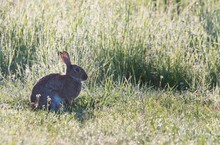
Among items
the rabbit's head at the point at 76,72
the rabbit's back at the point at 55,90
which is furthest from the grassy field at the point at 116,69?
the rabbit's head at the point at 76,72

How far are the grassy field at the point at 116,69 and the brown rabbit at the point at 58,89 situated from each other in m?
0.12

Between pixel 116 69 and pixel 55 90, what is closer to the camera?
pixel 55 90

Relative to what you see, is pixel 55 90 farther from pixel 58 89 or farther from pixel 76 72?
pixel 76 72

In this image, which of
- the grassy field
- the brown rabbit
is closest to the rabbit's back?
the brown rabbit

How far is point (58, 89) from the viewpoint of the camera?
652 cm

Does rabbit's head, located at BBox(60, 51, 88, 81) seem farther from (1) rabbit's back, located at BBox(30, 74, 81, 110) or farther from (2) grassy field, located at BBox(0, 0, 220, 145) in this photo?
(2) grassy field, located at BBox(0, 0, 220, 145)

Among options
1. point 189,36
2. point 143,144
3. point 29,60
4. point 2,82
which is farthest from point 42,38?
point 143,144

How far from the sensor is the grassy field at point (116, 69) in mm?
5574

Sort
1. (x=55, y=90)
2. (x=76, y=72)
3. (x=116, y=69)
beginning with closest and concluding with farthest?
(x=55, y=90) → (x=76, y=72) → (x=116, y=69)

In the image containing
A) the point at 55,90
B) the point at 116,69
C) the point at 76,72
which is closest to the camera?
the point at 55,90

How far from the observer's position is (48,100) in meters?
6.16

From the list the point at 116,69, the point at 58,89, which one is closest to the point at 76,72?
the point at 58,89

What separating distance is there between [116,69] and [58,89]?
143 cm

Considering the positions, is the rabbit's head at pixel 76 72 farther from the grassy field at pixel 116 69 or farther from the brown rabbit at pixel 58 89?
the grassy field at pixel 116 69
